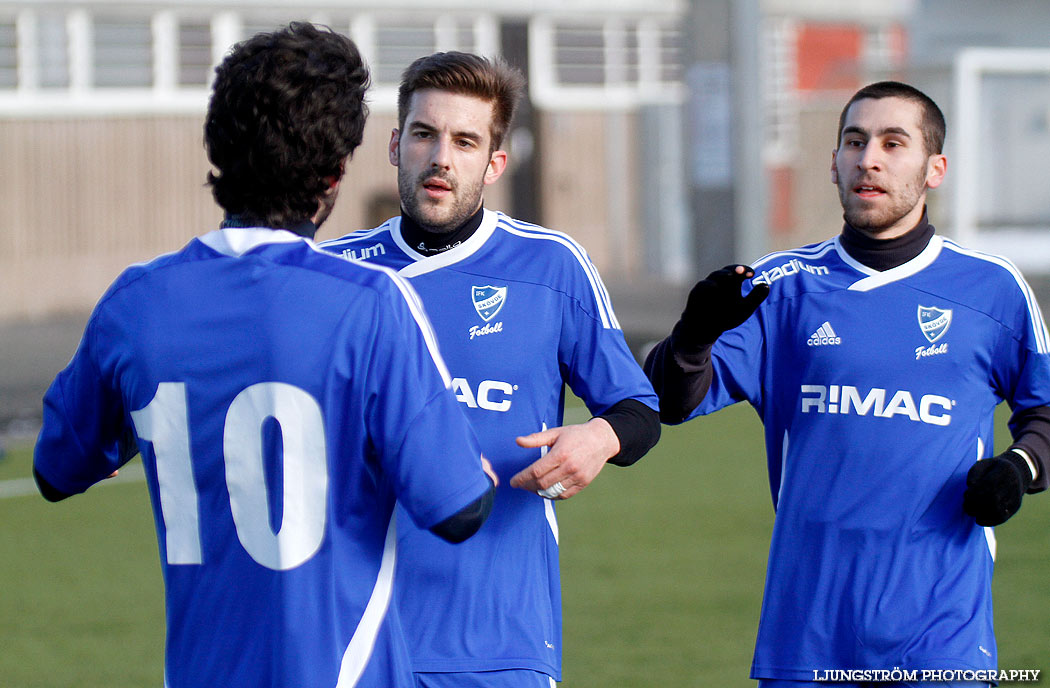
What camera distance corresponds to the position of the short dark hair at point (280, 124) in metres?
2.44

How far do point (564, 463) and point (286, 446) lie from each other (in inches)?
30.3

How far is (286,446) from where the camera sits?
241 cm

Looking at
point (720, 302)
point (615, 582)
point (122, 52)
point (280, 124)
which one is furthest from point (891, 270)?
point (122, 52)

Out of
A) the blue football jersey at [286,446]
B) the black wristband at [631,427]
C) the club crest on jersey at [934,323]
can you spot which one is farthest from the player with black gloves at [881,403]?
the blue football jersey at [286,446]

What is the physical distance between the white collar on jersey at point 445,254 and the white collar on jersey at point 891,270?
3.15 ft

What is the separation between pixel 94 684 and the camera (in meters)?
5.68

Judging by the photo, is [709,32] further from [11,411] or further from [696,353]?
[696,353]

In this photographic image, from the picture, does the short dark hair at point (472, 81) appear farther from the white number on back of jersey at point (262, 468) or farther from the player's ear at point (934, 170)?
the white number on back of jersey at point (262, 468)

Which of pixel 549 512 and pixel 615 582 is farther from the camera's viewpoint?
pixel 615 582

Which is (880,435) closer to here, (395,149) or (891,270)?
(891,270)

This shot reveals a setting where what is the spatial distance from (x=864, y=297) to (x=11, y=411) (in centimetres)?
1016

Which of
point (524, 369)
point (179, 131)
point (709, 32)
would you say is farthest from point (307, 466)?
point (179, 131)

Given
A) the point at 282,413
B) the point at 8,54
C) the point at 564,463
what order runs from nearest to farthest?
the point at 282,413, the point at 564,463, the point at 8,54

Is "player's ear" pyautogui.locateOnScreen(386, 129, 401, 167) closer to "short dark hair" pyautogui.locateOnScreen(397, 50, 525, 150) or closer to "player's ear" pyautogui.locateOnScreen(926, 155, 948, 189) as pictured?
"short dark hair" pyautogui.locateOnScreen(397, 50, 525, 150)
